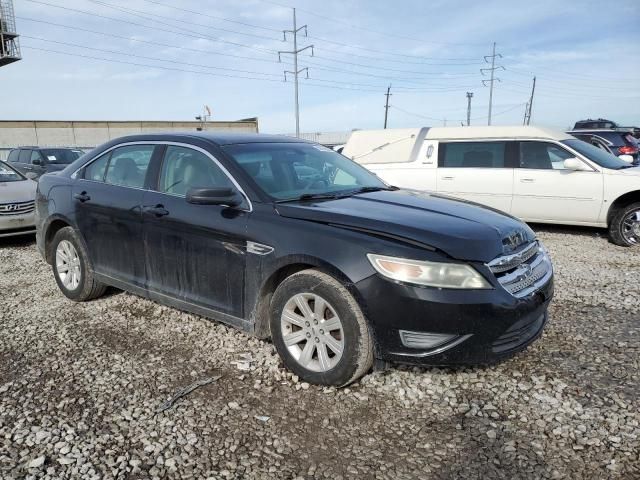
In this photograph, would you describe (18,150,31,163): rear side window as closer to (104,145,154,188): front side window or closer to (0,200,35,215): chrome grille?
(0,200,35,215): chrome grille

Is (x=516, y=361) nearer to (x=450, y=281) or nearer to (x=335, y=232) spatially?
(x=450, y=281)

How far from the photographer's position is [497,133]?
28.1 ft

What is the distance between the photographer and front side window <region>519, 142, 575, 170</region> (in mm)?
8070

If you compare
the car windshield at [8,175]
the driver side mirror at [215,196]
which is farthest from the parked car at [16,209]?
the driver side mirror at [215,196]

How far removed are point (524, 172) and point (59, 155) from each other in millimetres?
13691

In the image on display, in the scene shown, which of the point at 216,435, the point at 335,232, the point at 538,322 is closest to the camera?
the point at 216,435

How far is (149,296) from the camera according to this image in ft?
13.8

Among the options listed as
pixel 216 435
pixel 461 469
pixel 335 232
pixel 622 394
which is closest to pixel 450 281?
pixel 335 232

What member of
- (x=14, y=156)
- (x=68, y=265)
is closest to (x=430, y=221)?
(x=68, y=265)

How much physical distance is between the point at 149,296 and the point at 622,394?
3.48m

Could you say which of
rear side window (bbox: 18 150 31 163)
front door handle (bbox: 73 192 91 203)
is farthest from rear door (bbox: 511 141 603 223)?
rear side window (bbox: 18 150 31 163)

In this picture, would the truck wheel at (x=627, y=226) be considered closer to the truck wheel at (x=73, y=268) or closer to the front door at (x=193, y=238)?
the front door at (x=193, y=238)

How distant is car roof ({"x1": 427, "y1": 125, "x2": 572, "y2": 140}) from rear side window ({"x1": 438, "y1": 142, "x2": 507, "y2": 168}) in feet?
0.41

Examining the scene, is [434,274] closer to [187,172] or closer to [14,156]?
[187,172]
